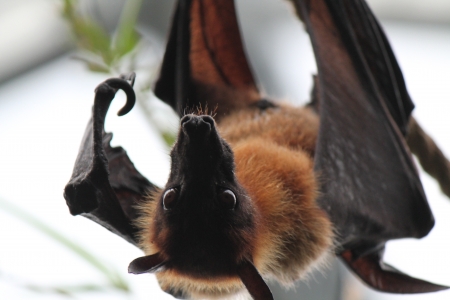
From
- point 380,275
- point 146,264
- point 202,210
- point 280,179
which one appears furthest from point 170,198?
point 380,275

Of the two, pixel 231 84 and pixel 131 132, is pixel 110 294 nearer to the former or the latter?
pixel 231 84

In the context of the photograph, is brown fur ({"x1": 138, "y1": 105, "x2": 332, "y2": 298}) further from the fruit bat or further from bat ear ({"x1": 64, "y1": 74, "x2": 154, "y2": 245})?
bat ear ({"x1": 64, "y1": 74, "x2": 154, "y2": 245})

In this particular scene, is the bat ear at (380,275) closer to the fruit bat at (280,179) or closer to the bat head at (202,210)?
the fruit bat at (280,179)

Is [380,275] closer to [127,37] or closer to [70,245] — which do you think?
[70,245]

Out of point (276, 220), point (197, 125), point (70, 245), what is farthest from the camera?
point (70, 245)

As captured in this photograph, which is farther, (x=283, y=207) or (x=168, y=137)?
(x=168, y=137)

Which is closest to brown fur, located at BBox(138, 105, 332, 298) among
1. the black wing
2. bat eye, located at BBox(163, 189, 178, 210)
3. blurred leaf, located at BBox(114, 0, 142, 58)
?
the black wing

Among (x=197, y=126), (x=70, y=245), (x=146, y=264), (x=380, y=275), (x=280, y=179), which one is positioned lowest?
(x=380, y=275)
